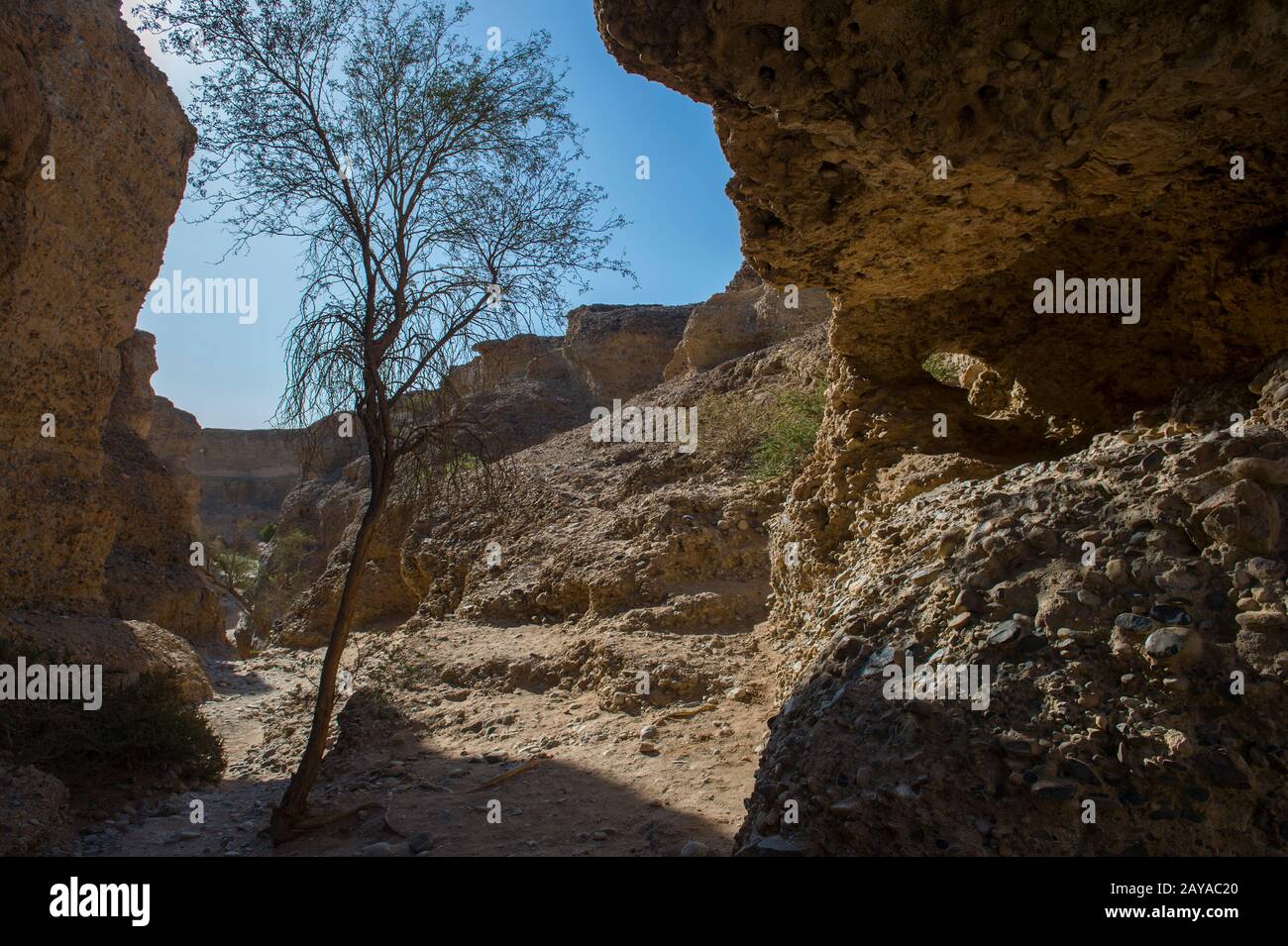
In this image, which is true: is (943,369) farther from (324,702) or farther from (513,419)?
(513,419)

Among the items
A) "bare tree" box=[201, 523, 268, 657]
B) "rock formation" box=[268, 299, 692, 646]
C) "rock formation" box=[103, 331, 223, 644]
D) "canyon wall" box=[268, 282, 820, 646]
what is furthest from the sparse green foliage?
"bare tree" box=[201, 523, 268, 657]

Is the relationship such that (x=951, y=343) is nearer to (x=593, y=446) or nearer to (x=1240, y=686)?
(x=1240, y=686)

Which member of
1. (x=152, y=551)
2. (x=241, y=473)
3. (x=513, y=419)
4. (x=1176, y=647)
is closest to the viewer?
A: (x=1176, y=647)

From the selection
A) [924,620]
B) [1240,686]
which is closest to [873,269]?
[924,620]

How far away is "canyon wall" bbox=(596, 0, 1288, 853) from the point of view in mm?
2824

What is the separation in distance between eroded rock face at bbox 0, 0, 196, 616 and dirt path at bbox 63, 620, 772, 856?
264 centimetres

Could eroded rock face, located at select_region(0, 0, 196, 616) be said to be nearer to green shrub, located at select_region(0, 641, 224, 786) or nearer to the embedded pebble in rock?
green shrub, located at select_region(0, 641, 224, 786)

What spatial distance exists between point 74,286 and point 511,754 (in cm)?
625

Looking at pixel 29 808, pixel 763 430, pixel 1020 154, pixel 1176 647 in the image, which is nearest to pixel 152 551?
pixel 29 808

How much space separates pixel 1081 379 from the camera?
6008 mm

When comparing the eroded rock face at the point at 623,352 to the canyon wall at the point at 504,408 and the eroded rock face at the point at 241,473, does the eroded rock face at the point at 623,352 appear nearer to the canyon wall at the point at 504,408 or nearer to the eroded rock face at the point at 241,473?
the canyon wall at the point at 504,408

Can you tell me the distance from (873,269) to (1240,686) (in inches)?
136
